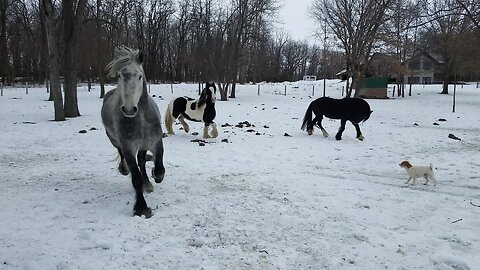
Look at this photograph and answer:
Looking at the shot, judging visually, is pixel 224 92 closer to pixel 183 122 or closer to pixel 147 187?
pixel 183 122

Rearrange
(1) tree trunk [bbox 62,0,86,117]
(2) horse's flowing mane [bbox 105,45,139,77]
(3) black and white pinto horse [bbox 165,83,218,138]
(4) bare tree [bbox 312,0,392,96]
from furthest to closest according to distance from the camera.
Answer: (4) bare tree [bbox 312,0,392,96], (1) tree trunk [bbox 62,0,86,117], (3) black and white pinto horse [bbox 165,83,218,138], (2) horse's flowing mane [bbox 105,45,139,77]

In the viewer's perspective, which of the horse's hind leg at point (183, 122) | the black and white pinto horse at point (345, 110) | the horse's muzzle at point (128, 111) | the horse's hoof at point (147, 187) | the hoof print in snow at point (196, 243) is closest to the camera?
the hoof print in snow at point (196, 243)

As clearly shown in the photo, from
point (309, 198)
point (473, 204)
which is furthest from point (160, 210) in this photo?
point (473, 204)

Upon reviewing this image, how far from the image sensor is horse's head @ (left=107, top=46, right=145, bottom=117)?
4277mm

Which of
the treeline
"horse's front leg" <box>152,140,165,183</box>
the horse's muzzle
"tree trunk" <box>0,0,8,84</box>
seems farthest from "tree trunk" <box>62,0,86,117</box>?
"tree trunk" <box>0,0,8,84</box>

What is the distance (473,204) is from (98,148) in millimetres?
7831

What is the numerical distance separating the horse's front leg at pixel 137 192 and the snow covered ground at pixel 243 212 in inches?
5.5

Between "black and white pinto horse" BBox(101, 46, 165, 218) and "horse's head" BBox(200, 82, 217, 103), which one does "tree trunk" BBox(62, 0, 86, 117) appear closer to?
"horse's head" BBox(200, 82, 217, 103)

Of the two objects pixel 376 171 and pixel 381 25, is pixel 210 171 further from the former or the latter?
pixel 381 25

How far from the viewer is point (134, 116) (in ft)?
14.8

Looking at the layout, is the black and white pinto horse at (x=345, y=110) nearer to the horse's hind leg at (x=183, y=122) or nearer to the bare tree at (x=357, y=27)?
the horse's hind leg at (x=183, y=122)

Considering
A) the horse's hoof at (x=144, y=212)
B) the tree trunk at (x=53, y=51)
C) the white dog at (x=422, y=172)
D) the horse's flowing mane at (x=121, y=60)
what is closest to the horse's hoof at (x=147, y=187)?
the horse's hoof at (x=144, y=212)

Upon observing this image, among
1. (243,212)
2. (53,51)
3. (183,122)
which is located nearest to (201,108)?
(183,122)

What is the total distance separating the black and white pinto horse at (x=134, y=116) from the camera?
430cm
